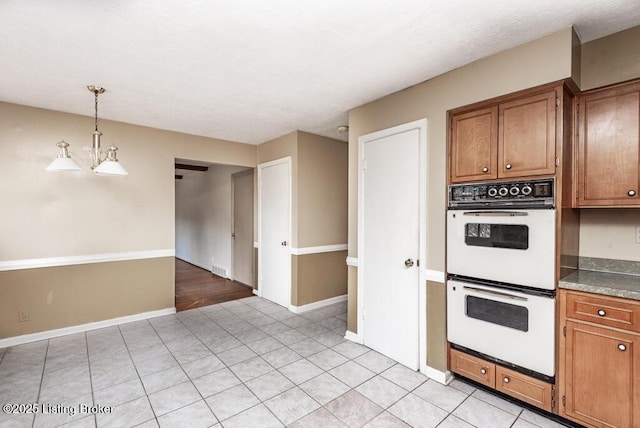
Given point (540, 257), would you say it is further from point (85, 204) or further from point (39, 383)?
point (85, 204)

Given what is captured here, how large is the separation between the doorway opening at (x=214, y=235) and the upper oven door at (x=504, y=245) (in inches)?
144

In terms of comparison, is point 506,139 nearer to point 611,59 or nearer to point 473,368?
point 611,59

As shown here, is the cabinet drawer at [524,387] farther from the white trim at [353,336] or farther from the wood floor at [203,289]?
the wood floor at [203,289]

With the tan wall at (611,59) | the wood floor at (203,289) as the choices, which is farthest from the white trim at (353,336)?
the tan wall at (611,59)

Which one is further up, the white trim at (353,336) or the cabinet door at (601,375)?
the cabinet door at (601,375)

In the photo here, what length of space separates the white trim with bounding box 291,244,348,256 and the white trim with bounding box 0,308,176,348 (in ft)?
6.20

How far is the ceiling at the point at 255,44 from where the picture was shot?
65.8 inches

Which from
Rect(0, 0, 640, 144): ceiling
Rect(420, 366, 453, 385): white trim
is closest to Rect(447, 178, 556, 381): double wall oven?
Rect(420, 366, 453, 385): white trim

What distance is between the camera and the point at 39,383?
2406 mm

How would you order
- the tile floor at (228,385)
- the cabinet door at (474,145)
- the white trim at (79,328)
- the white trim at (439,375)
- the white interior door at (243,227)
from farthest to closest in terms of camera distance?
1. the white interior door at (243,227)
2. the white trim at (79,328)
3. the white trim at (439,375)
4. the cabinet door at (474,145)
5. the tile floor at (228,385)

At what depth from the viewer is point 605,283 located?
71.8 inches

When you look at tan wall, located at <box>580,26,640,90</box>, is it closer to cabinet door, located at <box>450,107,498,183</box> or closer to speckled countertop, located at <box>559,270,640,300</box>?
cabinet door, located at <box>450,107,498,183</box>

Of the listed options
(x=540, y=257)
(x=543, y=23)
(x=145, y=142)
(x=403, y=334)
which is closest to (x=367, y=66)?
(x=543, y=23)

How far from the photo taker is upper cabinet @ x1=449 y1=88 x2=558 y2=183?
193 cm
